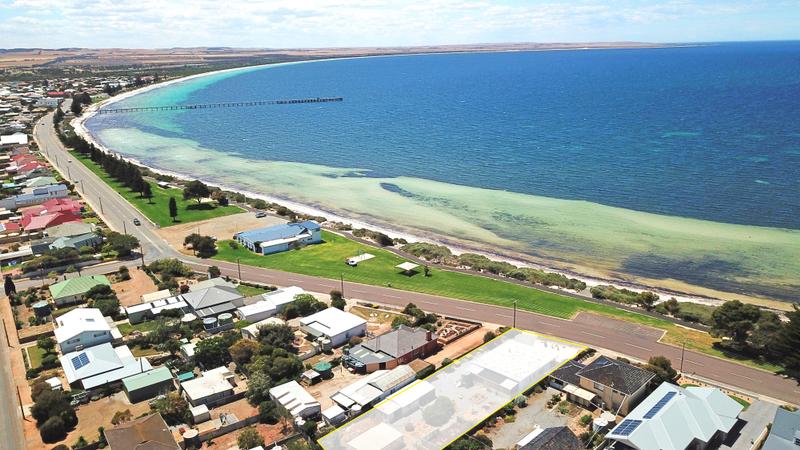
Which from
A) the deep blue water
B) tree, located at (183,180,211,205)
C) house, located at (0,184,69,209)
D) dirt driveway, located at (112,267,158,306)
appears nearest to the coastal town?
dirt driveway, located at (112,267,158,306)

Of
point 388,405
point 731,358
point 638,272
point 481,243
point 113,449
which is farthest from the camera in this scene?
point 481,243

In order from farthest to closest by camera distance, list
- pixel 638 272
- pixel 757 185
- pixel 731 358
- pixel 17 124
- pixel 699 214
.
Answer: pixel 17 124 < pixel 757 185 < pixel 699 214 < pixel 638 272 < pixel 731 358

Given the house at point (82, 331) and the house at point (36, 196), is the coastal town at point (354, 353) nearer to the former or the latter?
the house at point (82, 331)

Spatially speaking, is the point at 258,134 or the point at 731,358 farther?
the point at 258,134

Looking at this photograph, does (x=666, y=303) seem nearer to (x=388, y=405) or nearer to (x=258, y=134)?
(x=388, y=405)

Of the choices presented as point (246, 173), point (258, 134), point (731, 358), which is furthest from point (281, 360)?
point (258, 134)
